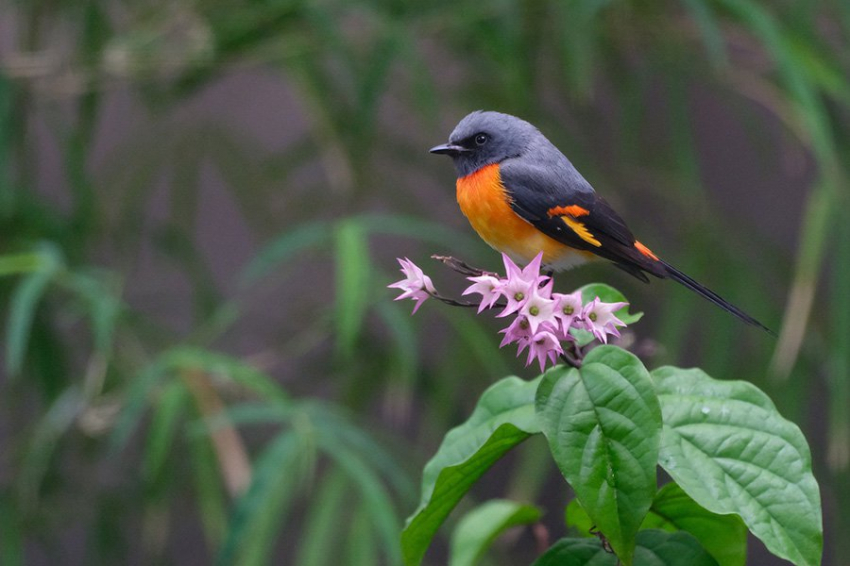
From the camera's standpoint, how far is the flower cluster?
0.40m

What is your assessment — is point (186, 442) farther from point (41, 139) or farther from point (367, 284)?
point (41, 139)

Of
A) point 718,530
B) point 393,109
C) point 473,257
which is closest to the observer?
point 718,530

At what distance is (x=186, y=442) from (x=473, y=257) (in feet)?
1.71

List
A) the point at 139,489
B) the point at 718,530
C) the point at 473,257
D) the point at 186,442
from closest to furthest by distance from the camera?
the point at 718,530, the point at 473,257, the point at 186,442, the point at 139,489

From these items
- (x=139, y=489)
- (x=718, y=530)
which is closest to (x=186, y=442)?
(x=139, y=489)

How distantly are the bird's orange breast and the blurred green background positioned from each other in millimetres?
599

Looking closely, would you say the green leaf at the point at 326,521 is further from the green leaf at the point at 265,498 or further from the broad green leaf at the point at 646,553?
the broad green leaf at the point at 646,553

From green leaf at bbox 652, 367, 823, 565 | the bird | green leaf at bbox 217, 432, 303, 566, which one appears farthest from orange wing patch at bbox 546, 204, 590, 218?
green leaf at bbox 217, 432, 303, 566

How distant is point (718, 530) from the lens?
20.0 inches

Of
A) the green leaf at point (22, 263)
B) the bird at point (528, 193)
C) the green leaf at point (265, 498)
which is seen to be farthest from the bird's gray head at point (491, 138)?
the green leaf at point (22, 263)

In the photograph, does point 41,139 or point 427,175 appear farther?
point 41,139

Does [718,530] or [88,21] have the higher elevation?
[88,21]

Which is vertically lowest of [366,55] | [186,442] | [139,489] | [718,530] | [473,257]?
[139,489]

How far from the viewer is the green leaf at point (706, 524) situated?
19.7 inches
